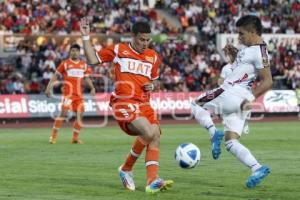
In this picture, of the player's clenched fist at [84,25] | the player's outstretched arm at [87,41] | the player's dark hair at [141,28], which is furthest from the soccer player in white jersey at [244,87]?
the player's clenched fist at [84,25]

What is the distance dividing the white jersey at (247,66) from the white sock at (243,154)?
858 millimetres

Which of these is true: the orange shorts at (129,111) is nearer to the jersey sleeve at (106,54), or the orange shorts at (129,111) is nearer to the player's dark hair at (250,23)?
the jersey sleeve at (106,54)

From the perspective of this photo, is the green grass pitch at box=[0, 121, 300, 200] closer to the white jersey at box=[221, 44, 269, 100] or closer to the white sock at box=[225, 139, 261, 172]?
the white sock at box=[225, 139, 261, 172]

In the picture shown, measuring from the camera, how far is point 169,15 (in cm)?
4309

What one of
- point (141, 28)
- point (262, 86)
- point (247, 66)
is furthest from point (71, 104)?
point (262, 86)


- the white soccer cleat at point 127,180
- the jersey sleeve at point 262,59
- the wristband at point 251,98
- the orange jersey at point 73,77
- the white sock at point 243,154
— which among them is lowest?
the orange jersey at point 73,77

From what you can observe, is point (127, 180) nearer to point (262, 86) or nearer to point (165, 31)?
point (262, 86)

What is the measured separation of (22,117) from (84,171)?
19224mm

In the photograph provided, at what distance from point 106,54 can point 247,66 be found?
2015 mm

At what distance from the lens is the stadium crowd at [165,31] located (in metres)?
35.1

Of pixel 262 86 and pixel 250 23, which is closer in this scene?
pixel 262 86

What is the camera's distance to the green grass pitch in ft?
34.5

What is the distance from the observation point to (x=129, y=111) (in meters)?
11.1

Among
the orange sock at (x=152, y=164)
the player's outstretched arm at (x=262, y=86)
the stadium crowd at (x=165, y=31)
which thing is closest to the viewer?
the player's outstretched arm at (x=262, y=86)
